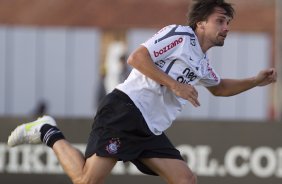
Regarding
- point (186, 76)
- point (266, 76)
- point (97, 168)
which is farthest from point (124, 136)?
point (266, 76)

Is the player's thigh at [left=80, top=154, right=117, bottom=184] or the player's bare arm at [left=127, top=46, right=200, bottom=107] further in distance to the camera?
the player's thigh at [left=80, top=154, right=117, bottom=184]

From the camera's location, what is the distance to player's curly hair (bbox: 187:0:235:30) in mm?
7617

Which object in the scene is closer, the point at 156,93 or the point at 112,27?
the point at 156,93

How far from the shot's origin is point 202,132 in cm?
1095

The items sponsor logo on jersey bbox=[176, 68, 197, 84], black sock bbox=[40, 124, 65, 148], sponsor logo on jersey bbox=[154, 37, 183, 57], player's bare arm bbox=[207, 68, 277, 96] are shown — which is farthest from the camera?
player's bare arm bbox=[207, 68, 277, 96]

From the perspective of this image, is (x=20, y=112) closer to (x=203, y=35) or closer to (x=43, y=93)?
(x=43, y=93)

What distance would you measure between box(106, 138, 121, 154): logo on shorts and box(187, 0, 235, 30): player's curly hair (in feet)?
3.66

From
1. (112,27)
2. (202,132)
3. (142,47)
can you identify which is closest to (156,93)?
(142,47)

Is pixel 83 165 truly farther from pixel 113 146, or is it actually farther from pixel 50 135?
pixel 50 135

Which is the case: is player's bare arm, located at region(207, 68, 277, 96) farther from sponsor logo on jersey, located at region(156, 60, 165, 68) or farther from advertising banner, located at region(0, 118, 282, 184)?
advertising banner, located at region(0, 118, 282, 184)

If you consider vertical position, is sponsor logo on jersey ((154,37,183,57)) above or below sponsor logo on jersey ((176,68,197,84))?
above

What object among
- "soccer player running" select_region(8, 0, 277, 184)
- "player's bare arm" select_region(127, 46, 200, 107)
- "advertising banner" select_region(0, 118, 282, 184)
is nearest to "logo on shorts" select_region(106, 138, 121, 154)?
"soccer player running" select_region(8, 0, 277, 184)

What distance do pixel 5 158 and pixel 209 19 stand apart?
411 cm

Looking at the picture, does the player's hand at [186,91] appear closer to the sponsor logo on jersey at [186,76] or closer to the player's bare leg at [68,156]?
the sponsor logo on jersey at [186,76]
